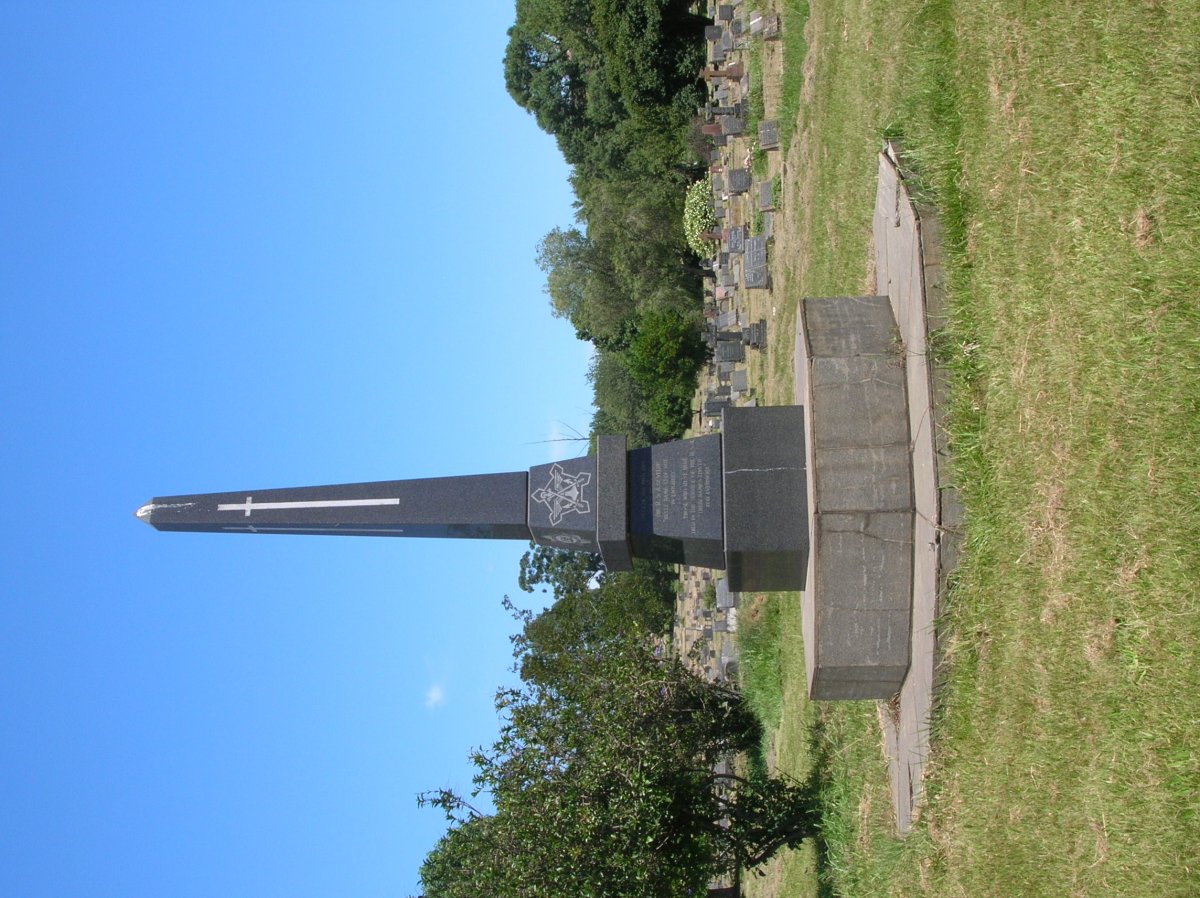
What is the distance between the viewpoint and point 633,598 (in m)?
32.2

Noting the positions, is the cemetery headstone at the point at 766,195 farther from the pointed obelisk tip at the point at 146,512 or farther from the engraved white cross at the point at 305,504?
the pointed obelisk tip at the point at 146,512

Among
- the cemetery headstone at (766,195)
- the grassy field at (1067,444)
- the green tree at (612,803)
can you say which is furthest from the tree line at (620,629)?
the cemetery headstone at (766,195)

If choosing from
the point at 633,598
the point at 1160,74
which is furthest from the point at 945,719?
the point at 633,598

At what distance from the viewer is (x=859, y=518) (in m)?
8.55

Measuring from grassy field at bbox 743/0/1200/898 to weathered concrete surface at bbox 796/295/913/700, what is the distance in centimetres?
74

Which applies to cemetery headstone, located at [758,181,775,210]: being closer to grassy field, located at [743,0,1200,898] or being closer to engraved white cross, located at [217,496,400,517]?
grassy field, located at [743,0,1200,898]

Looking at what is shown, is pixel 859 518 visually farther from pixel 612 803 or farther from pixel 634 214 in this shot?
pixel 634 214

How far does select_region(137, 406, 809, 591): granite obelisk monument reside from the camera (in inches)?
365

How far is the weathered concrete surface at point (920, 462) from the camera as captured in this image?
25.5 feet

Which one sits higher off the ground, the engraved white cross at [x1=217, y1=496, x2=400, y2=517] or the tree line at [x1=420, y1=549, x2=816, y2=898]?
the engraved white cross at [x1=217, y1=496, x2=400, y2=517]

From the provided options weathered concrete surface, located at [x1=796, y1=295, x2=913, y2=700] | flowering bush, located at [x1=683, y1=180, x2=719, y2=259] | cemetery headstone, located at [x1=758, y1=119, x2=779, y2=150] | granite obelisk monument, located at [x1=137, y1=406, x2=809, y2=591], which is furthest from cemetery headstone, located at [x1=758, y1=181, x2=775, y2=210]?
weathered concrete surface, located at [x1=796, y1=295, x2=913, y2=700]

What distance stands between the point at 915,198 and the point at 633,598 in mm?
24703

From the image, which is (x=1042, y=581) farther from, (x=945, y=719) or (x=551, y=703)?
(x=551, y=703)

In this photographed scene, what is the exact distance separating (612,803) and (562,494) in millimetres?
5143
